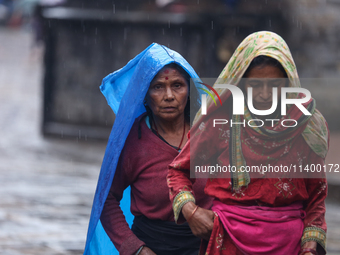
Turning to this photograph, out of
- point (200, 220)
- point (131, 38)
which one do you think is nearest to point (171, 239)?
point (200, 220)

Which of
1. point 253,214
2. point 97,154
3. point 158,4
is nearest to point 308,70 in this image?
point 158,4

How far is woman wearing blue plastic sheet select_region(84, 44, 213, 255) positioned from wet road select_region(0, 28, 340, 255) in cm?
239

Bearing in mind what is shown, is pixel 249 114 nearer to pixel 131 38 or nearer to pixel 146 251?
pixel 146 251

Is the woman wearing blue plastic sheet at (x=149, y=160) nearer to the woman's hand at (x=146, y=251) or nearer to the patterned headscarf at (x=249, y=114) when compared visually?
the woman's hand at (x=146, y=251)

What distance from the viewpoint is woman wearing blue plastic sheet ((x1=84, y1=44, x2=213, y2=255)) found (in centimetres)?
274

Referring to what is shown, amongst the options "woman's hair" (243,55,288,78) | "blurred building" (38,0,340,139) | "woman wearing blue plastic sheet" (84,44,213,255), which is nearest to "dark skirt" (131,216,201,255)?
"woman wearing blue plastic sheet" (84,44,213,255)

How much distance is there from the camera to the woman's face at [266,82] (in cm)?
231

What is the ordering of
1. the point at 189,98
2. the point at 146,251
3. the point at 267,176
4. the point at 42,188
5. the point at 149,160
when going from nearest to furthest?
the point at 267,176
the point at 146,251
the point at 149,160
the point at 189,98
the point at 42,188

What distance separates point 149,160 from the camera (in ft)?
9.12

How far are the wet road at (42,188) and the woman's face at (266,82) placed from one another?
125 inches

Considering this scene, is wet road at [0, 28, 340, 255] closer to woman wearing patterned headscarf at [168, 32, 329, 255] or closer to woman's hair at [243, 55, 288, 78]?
woman wearing patterned headscarf at [168, 32, 329, 255]

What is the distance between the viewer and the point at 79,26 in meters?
11.0

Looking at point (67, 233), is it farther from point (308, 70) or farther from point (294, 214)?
point (308, 70)

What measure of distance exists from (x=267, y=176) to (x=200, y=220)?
30 cm
